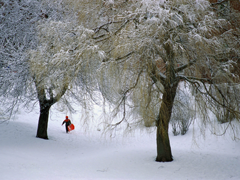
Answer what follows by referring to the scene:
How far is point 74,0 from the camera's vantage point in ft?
22.7

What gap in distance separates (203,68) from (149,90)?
163cm

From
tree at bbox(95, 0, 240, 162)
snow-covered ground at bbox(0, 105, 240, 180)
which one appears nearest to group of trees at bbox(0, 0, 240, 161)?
tree at bbox(95, 0, 240, 162)

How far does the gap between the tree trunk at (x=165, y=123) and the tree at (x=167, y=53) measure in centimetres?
3

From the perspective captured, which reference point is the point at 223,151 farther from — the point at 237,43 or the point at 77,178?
the point at 77,178

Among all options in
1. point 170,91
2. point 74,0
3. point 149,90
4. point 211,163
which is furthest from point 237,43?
point 74,0

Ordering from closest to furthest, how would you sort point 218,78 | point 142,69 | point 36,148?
point 142,69 < point 218,78 < point 36,148

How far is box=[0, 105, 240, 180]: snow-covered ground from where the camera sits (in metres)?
6.33

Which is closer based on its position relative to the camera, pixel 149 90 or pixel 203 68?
pixel 149 90

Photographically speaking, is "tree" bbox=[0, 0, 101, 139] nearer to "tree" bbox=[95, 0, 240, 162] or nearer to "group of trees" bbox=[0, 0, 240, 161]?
"group of trees" bbox=[0, 0, 240, 161]

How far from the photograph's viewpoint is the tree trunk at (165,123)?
5895 millimetres

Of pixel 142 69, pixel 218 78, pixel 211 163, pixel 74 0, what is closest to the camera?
pixel 142 69

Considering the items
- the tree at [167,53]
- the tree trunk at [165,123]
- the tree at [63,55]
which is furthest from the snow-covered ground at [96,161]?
the tree at [63,55]

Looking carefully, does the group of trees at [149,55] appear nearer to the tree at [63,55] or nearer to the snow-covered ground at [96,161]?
the tree at [63,55]

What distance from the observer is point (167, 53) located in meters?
5.32
